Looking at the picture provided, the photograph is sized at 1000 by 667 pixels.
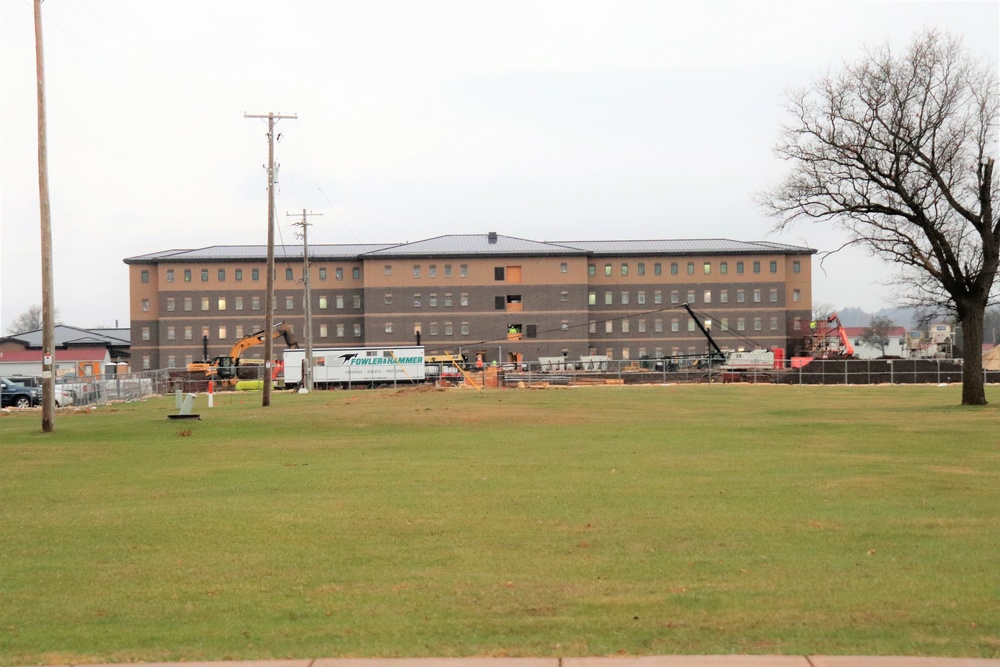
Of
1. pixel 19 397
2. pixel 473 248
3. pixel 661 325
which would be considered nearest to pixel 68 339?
pixel 473 248

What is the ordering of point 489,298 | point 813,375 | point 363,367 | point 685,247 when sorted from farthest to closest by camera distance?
point 685,247, point 489,298, point 363,367, point 813,375

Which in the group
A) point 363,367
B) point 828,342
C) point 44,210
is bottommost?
point 363,367

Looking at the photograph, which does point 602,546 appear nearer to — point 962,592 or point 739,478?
point 962,592

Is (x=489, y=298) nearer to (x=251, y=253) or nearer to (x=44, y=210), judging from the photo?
(x=251, y=253)

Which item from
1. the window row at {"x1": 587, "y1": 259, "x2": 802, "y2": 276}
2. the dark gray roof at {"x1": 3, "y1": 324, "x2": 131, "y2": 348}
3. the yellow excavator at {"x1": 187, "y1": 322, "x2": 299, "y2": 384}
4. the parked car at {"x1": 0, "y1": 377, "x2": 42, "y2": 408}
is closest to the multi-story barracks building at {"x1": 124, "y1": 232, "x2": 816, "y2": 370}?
the window row at {"x1": 587, "y1": 259, "x2": 802, "y2": 276}

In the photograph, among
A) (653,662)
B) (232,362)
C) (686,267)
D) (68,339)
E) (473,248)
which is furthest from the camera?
(68,339)

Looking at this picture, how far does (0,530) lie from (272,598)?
5965 mm

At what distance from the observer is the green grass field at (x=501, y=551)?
827 cm

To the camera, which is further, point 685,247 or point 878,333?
point 878,333

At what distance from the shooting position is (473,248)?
122 metres

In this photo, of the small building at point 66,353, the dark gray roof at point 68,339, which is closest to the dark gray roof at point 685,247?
the small building at point 66,353

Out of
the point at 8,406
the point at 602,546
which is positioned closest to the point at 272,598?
the point at 602,546

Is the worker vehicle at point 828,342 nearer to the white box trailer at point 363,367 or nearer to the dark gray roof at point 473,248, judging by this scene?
the dark gray roof at point 473,248

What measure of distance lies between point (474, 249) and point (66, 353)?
50.7 m
